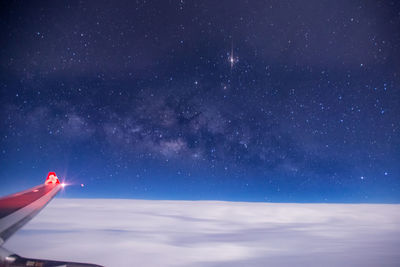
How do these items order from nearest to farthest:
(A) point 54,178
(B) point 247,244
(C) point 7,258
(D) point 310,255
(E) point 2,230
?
(C) point 7,258 → (E) point 2,230 → (D) point 310,255 → (B) point 247,244 → (A) point 54,178

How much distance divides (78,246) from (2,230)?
8.79 metres

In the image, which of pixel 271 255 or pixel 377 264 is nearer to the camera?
pixel 377 264

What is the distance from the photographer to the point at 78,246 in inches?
487

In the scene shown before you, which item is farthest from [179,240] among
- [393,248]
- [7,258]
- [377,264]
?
[7,258]

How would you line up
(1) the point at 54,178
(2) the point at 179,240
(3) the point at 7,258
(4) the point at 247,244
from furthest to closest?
(1) the point at 54,178
(2) the point at 179,240
(4) the point at 247,244
(3) the point at 7,258

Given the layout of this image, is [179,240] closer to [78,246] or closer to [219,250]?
[219,250]

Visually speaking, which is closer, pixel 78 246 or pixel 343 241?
pixel 78 246

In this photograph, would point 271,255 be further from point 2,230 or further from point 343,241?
point 2,230

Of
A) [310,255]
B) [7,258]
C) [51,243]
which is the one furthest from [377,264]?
[51,243]

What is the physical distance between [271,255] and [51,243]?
10713 millimetres

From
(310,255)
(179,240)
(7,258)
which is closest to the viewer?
(7,258)

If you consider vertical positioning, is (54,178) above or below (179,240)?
above

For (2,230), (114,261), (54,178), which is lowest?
(114,261)

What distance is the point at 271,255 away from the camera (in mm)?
11359
